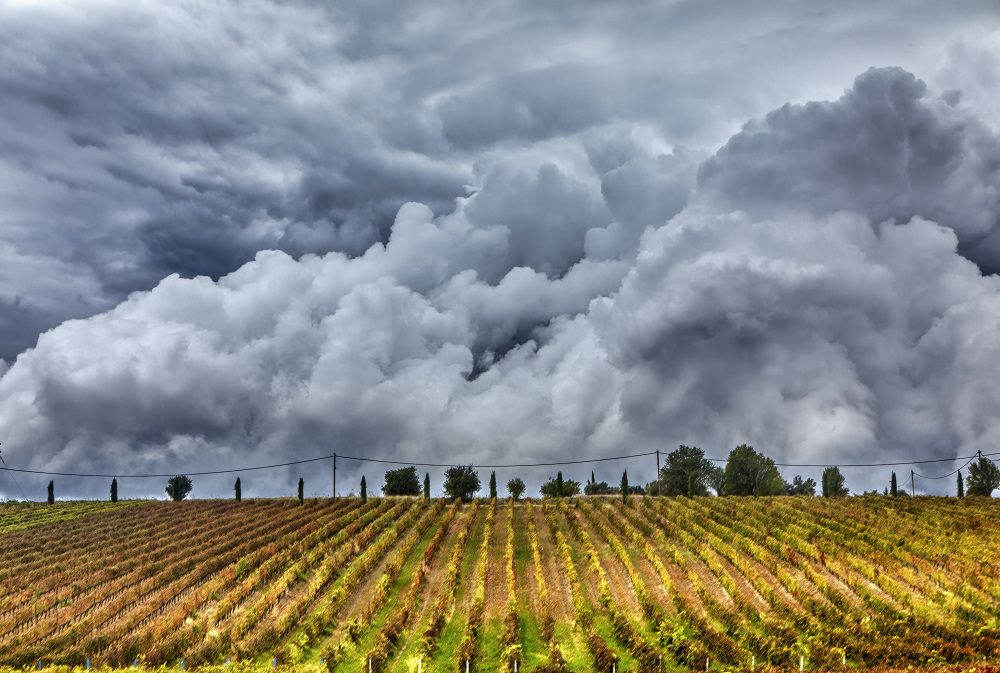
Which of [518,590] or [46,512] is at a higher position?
[46,512]

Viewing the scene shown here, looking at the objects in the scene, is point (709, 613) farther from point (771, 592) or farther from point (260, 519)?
point (260, 519)

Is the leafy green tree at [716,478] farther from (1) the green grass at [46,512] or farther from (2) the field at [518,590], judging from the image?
(1) the green grass at [46,512]

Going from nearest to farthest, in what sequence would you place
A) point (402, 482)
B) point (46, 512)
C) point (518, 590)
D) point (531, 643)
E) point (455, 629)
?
point (531, 643) < point (455, 629) < point (518, 590) < point (46, 512) < point (402, 482)

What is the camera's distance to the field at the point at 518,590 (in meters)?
38.0

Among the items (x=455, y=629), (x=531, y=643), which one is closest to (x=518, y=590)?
(x=455, y=629)

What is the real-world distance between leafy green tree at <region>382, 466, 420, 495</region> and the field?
30.5m

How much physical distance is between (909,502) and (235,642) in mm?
75792

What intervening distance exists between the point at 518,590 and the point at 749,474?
74.0 m

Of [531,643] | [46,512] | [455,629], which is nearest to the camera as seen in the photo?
[531,643]

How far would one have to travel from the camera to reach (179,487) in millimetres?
108500

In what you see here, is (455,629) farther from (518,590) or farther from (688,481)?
(688,481)

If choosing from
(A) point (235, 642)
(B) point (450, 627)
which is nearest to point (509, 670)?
(B) point (450, 627)

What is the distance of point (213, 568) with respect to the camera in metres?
58.1

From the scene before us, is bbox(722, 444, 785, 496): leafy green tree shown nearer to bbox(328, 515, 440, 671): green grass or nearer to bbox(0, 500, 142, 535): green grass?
bbox(328, 515, 440, 671): green grass
